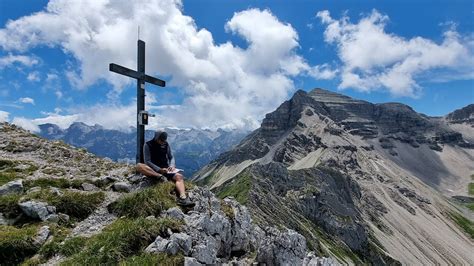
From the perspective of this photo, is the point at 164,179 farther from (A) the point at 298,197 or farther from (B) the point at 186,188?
(A) the point at 298,197

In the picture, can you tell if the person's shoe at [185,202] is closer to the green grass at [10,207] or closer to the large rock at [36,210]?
the large rock at [36,210]

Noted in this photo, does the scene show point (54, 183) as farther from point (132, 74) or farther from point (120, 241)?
point (120, 241)

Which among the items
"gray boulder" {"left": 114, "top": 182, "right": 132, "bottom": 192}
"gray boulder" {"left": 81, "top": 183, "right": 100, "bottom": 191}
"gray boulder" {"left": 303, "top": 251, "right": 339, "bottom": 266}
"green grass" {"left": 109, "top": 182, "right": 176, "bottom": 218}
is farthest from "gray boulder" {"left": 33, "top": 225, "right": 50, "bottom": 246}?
"gray boulder" {"left": 303, "top": 251, "right": 339, "bottom": 266}

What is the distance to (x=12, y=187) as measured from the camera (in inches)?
708

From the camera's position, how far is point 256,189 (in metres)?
179

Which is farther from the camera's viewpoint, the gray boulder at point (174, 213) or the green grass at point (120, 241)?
the gray boulder at point (174, 213)

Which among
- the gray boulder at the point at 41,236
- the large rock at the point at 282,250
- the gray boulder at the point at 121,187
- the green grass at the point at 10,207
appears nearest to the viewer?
the gray boulder at the point at 41,236

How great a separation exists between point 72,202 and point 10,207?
2288mm

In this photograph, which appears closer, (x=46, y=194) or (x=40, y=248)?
(x=40, y=248)

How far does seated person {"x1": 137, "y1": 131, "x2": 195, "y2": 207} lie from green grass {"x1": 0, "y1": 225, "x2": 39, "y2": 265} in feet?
19.6

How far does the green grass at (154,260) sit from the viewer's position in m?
12.4

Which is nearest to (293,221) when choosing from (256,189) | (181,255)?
(256,189)

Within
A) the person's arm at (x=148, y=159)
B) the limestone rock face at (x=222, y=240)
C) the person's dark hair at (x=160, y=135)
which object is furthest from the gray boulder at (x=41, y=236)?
the person's dark hair at (x=160, y=135)

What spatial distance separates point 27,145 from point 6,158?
11.1 ft
